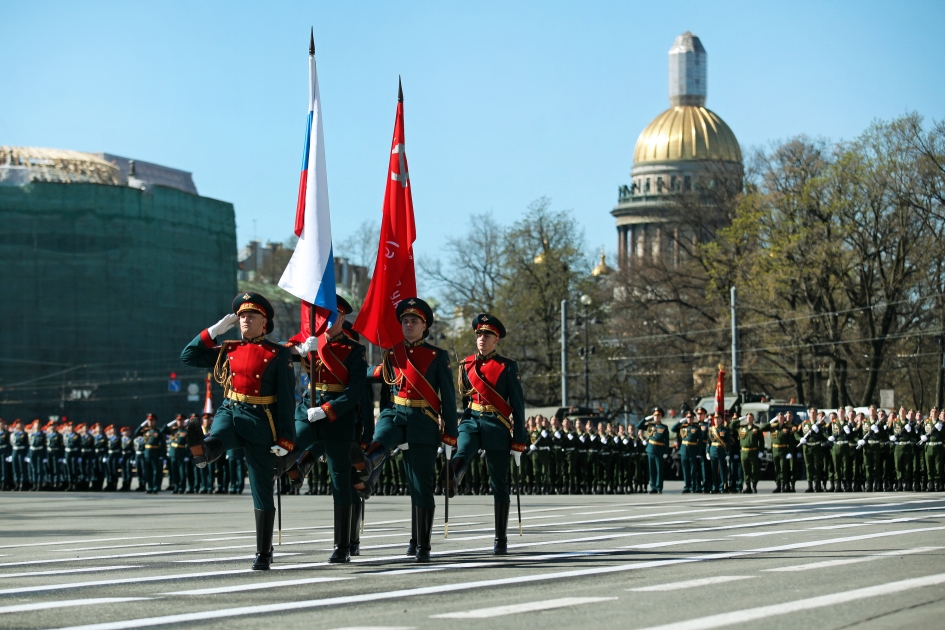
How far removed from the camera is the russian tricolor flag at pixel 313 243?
482 inches

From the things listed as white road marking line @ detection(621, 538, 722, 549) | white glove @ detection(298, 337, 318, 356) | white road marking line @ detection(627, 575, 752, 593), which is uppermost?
white glove @ detection(298, 337, 318, 356)

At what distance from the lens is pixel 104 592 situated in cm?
884

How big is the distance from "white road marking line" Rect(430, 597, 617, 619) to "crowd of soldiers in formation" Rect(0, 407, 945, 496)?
15.9 m

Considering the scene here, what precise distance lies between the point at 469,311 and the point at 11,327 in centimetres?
2010

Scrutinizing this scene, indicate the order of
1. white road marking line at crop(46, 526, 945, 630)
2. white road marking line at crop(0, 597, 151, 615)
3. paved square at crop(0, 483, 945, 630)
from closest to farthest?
white road marking line at crop(46, 526, 945, 630) → paved square at crop(0, 483, 945, 630) → white road marking line at crop(0, 597, 151, 615)

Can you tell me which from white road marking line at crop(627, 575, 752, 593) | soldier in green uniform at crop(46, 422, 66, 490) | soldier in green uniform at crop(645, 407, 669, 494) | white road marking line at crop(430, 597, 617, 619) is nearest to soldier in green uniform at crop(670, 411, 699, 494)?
soldier in green uniform at crop(645, 407, 669, 494)

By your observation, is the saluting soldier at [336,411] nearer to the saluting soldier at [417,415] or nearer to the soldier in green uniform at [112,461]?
the saluting soldier at [417,415]

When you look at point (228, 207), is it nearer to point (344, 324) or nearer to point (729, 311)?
point (729, 311)

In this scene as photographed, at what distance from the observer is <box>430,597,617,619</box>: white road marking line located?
7.47 meters

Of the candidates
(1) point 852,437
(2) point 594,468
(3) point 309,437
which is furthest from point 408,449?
(2) point 594,468

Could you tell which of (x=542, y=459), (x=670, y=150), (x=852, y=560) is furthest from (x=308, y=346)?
(x=670, y=150)

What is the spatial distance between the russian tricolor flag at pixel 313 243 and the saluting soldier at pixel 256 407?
176 cm

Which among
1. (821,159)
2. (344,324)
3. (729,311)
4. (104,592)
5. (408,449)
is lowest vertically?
(104,592)

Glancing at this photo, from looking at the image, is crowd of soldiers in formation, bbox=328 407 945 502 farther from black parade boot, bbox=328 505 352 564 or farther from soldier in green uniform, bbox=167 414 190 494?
black parade boot, bbox=328 505 352 564
